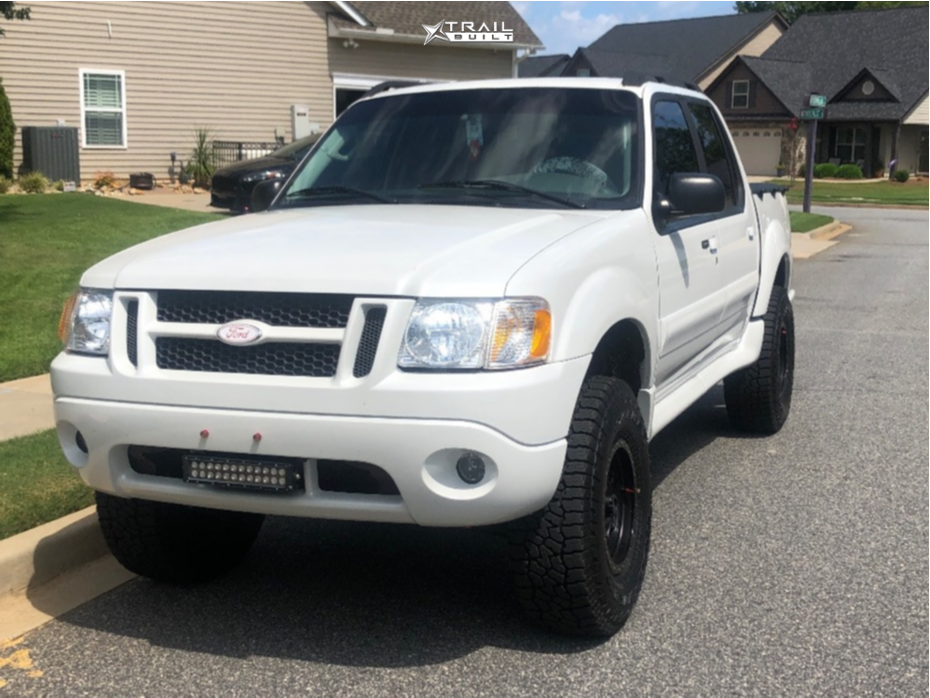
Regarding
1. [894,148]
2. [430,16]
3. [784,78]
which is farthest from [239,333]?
[784,78]

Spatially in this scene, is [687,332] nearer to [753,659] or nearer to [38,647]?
[753,659]

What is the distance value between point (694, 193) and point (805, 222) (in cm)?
1993

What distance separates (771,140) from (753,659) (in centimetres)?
5429

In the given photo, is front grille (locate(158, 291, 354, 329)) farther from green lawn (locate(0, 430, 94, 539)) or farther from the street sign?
the street sign

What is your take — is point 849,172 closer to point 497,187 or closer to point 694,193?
point 694,193

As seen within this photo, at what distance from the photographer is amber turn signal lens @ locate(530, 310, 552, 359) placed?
12.7ft

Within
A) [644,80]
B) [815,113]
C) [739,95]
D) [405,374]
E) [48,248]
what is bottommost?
[48,248]

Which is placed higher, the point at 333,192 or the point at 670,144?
the point at 670,144

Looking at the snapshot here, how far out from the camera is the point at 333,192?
18.1 feet

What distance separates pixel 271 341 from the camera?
12.8 feet

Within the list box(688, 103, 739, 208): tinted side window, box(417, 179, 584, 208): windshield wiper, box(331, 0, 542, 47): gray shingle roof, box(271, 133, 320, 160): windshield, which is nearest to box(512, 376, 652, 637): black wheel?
box(417, 179, 584, 208): windshield wiper

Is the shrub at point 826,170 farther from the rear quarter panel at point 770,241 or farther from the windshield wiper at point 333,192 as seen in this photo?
the windshield wiper at point 333,192

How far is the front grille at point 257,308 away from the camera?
387cm

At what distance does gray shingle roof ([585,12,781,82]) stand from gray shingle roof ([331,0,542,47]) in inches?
1196
